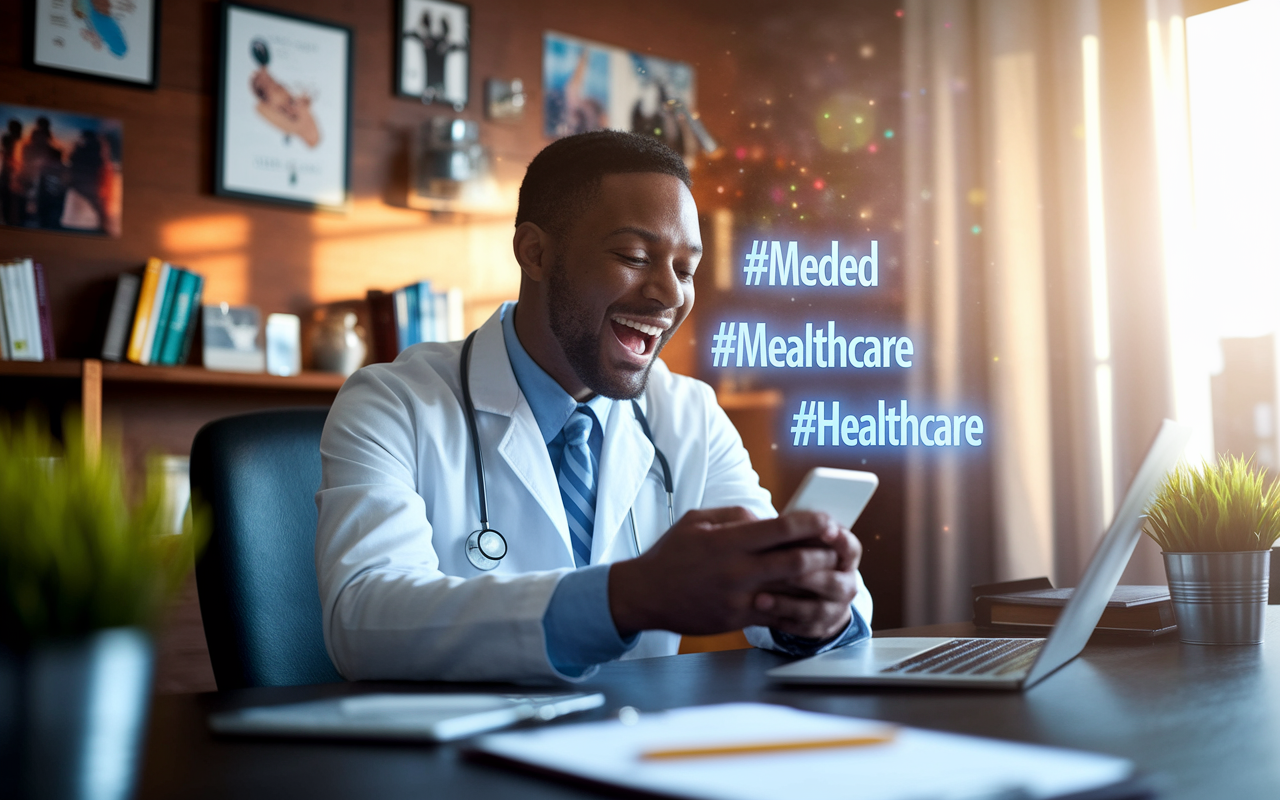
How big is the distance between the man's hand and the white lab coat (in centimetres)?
8

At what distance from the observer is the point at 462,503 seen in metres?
1.25

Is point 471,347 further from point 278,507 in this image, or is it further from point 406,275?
point 406,275

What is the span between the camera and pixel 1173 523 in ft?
3.36

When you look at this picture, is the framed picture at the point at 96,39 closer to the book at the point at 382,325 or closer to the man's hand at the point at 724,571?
the book at the point at 382,325

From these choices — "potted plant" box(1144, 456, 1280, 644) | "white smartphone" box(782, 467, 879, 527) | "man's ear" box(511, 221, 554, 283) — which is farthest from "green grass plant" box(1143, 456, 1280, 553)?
"man's ear" box(511, 221, 554, 283)

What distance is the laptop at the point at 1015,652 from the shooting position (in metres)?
0.78

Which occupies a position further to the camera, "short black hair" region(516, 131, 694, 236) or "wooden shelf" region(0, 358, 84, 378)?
"wooden shelf" region(0, 358, 84, 378)

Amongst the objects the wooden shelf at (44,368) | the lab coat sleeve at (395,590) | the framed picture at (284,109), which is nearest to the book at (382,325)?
the framed picture at (284,109)

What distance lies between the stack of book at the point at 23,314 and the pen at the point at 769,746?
7.83ft

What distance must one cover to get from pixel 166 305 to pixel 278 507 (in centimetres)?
166

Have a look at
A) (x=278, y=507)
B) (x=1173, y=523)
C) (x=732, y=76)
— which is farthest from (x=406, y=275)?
(x=1173, y=523)

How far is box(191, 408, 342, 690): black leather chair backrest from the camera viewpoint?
1.09 m

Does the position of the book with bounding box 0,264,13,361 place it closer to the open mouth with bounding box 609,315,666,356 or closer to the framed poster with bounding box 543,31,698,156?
the framed poster with bounding box 543,31,698,156

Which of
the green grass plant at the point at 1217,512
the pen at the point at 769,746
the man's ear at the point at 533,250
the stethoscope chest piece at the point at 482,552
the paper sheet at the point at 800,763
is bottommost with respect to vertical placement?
the paper sheet at the point at 800,763
